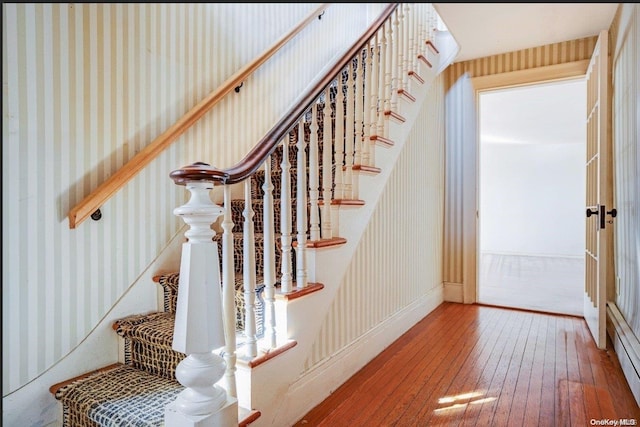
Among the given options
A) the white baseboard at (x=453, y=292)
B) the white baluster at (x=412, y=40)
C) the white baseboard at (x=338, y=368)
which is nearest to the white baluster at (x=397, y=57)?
the white baluster at (x=412, y=40)

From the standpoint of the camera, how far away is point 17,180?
4.86 ft

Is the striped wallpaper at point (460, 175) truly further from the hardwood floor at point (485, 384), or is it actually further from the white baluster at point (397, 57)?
the white baluster at point (397, 57)

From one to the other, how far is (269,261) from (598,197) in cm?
228

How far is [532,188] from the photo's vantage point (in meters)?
7.82

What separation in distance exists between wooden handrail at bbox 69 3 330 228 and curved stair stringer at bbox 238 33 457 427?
0.93 m

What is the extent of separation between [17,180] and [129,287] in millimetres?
707

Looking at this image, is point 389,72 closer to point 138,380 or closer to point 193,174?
point 193,174

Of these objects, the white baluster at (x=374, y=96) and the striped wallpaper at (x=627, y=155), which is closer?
the striped wallpaper at (x=627, y=155)

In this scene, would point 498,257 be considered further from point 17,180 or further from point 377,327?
point 17,180

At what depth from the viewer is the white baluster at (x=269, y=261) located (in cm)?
149

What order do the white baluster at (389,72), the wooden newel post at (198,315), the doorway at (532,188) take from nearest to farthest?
the wooden newel post at (198,315) → the white baluster at (389,72) → the doorway at (532,188)

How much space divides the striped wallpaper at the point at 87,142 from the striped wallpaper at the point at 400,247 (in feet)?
3.46

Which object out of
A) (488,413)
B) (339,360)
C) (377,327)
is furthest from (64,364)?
(488,413)

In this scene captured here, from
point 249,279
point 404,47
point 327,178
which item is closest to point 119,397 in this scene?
point 249,279
